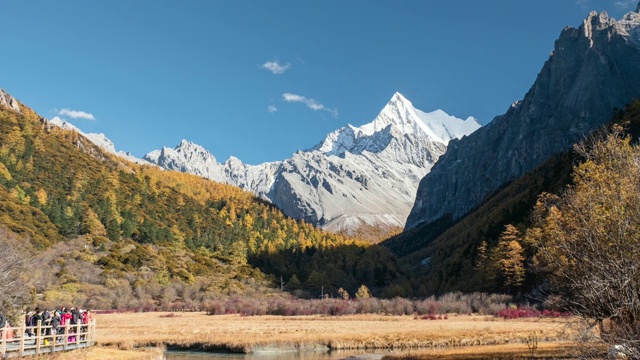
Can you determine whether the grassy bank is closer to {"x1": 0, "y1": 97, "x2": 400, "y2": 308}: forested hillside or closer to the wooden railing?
the wooden railing

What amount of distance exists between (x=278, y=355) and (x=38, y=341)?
68.8ft

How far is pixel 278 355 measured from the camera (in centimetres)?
4622

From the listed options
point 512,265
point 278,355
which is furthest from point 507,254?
point 278,355

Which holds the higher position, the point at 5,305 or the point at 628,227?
the point at 628,227

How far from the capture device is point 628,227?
16.0 m

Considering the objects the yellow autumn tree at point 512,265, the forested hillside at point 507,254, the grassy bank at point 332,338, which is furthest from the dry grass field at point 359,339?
the yellow autumn tree at point 512,265

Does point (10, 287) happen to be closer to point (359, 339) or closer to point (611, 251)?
point (359, 339)

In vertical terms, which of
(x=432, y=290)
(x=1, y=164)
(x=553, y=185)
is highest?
(x=1, y=164)

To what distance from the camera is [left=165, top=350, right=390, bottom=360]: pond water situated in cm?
4354

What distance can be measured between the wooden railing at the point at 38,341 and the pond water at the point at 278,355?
8434mm

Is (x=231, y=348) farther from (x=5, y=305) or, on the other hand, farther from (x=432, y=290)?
(x=432, y=290)

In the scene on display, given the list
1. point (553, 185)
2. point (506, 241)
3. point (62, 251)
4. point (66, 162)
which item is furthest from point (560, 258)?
point (66, 162)

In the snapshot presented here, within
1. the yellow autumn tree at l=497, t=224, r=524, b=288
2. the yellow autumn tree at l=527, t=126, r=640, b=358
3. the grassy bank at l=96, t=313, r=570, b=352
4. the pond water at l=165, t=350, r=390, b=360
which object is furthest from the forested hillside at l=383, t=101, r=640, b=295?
the yellow autumn tree at l=527, t=126, r=640, b=358

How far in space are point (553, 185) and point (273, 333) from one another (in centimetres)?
10069
